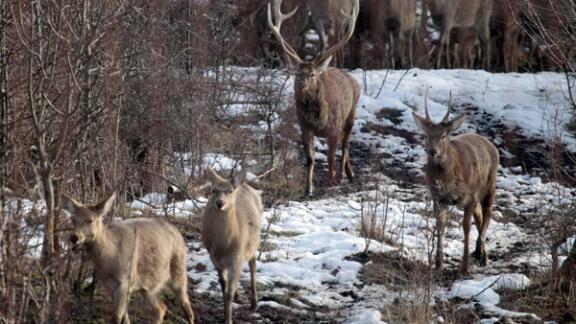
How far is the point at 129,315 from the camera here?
870cm

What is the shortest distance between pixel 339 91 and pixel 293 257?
4.78m

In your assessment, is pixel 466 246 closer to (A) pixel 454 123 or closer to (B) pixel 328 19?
(A) pixel 454 123

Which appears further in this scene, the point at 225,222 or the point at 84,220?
the point at 225,222

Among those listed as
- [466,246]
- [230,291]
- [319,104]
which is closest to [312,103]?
[319,104]

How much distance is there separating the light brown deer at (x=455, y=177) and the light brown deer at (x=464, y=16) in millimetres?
11278

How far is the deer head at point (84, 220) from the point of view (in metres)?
7.54

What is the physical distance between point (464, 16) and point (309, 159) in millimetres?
9868

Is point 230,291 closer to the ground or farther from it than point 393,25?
closer to the ground

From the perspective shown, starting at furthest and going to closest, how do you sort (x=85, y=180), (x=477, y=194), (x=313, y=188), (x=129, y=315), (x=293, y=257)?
(x=313, y=188), (x=477, y=194), (x=293, y=257), (x=85, y=180), (x=129, y=315)

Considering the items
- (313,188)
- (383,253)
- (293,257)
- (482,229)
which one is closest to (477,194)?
(482,229)

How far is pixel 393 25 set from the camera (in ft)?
73.8

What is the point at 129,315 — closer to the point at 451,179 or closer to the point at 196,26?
the point at 451,179

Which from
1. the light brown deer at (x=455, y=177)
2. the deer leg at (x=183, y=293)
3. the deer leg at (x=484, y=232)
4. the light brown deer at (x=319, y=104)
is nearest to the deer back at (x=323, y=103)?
the light brown deer at (x=319, y=104)

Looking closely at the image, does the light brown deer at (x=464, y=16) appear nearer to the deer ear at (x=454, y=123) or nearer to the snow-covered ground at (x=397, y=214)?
the snow-covered ground at (x=397, y=214)
